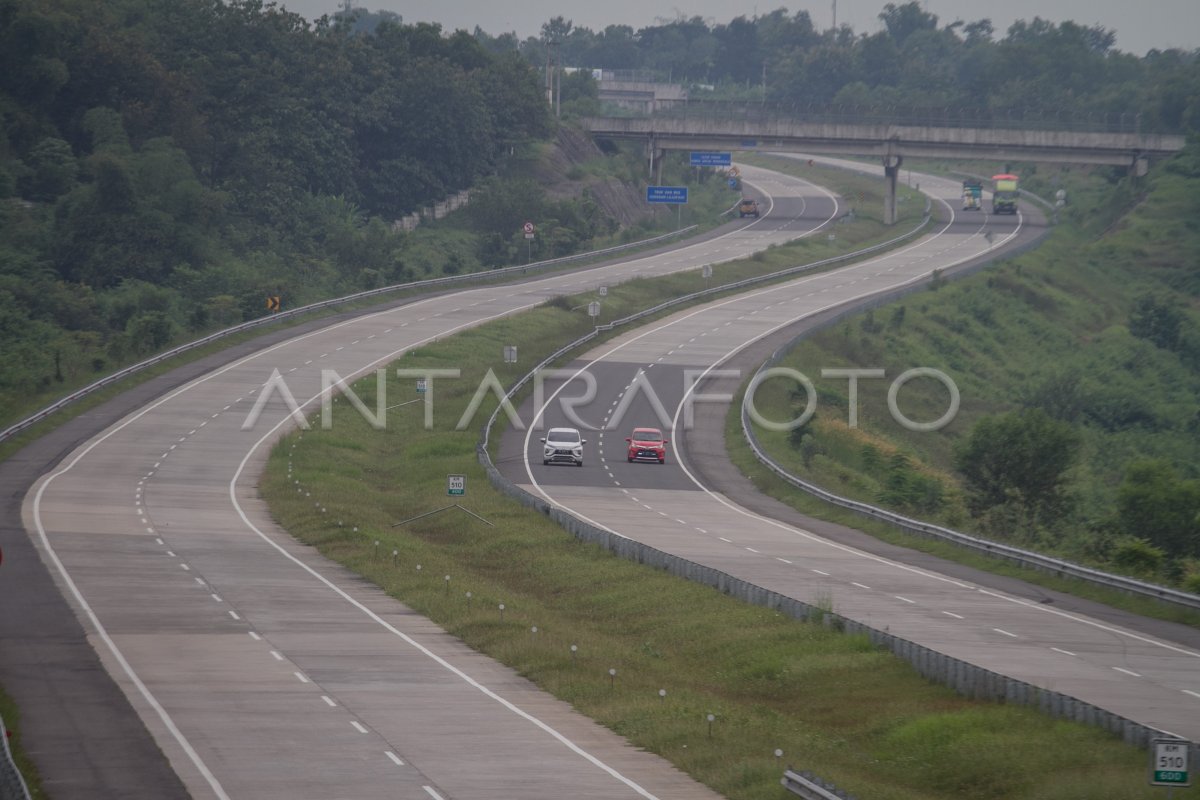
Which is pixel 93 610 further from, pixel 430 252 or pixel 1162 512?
pixel 430 252

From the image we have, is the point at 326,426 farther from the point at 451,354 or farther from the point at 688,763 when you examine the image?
the point at 688,763

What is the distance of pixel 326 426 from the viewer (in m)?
71.2

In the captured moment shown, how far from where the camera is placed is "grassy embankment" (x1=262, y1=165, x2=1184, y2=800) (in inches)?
985

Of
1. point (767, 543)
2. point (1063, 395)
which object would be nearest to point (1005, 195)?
point (1063, 395)

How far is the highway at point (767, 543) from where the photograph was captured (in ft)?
103

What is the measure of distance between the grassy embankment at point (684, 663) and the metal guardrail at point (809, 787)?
2.28ft

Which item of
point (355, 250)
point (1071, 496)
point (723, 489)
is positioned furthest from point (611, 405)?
point (355, 250)

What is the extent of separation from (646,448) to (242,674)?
35728 millimetres

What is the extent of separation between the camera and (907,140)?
144m

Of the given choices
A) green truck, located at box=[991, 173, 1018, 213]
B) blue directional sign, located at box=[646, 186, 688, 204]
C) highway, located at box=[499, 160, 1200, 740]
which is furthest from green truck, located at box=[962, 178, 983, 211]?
highway, located at box=[499, 160, 1200, 740]

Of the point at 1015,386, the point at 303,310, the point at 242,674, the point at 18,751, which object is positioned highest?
the point at 18,751

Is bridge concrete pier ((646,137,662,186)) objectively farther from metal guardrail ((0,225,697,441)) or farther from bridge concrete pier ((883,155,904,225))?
bridge concrete pier ((883,155,904,225))

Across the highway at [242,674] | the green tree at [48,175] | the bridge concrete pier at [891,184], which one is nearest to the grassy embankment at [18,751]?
the highway at [242,674]

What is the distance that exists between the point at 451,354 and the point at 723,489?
2969cm
